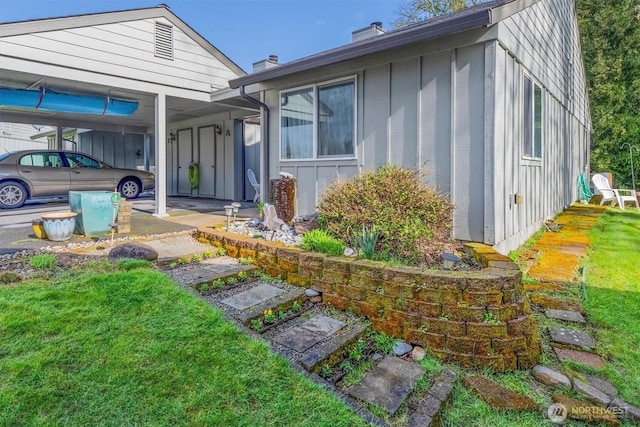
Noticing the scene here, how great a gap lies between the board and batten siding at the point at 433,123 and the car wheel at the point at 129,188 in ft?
22.3

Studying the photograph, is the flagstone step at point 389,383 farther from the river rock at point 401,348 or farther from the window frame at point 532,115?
the window frame at point 532,115

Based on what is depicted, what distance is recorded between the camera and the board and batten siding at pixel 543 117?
427 centimetres

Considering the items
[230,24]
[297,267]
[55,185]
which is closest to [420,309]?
[297,267]

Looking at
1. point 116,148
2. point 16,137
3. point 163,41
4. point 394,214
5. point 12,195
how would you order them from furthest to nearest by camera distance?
point 16,137
point 116,148
point 12,195
point 163,41
point 394,214

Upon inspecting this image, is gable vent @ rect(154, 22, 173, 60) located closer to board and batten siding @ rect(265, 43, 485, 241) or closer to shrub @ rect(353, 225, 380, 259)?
board and batten siding @ rect(265, 43, 485, 241)

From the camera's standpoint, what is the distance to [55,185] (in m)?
8.39

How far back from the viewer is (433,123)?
4535 millimetres

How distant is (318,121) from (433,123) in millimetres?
1908

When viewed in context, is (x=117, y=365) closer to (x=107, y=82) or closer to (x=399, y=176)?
(x=399, y=176)

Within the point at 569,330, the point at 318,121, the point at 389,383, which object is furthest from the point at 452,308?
the point at 318,121

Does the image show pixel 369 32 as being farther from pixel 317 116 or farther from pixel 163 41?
pixel 163 41

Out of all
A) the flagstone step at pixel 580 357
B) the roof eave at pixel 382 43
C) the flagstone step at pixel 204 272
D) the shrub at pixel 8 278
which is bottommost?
the flagstone step at pixel 580 357

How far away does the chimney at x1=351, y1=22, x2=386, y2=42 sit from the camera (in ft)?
22.3

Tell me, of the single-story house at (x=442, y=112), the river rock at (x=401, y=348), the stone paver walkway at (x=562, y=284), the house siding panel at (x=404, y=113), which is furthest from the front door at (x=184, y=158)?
the river rock at (x=401, y=348)
